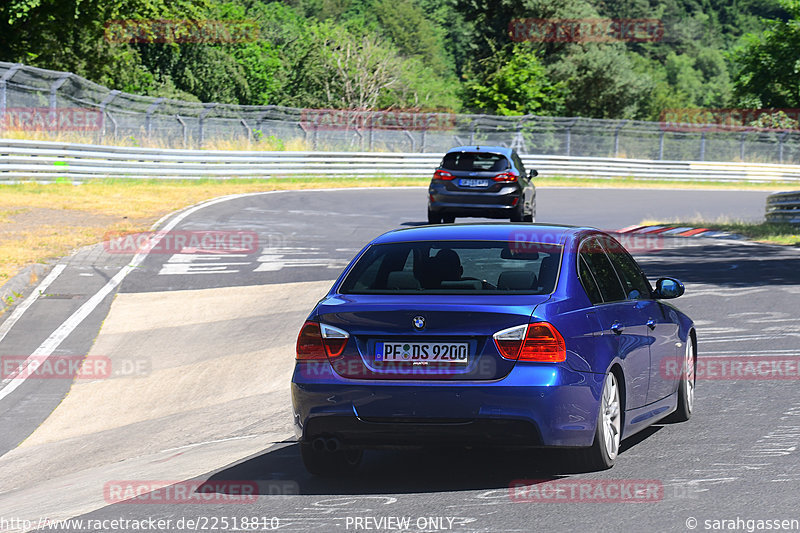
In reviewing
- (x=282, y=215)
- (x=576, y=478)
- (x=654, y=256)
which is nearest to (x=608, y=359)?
(x=576, y=478)

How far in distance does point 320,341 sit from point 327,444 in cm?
57

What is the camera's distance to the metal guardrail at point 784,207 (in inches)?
1037

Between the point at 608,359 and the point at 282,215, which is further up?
the point at 608,359

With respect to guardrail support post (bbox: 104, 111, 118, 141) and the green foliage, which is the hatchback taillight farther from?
the green foliage

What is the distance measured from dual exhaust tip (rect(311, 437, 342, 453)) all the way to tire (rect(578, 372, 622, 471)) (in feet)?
4.36

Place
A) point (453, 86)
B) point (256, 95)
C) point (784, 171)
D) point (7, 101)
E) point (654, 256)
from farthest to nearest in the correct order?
point (453, 86), point (256, 95), point (784, 171), point (7, 101), point (654, 256)

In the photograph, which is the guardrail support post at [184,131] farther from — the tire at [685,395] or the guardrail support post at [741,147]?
the tire at [685,395]

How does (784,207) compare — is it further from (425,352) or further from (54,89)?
(425,352)

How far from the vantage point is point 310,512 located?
19.3 feet

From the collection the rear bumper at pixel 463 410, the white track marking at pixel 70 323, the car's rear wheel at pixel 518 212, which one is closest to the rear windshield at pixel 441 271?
the rear bumper at pixel 463 410

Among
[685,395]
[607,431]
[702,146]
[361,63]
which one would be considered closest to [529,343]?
[607,431]

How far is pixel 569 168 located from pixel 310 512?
44834mm

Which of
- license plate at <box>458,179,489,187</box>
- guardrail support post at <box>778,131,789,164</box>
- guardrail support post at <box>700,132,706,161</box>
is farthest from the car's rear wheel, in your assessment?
guardrail support post at <box>778,131,789,164</box>

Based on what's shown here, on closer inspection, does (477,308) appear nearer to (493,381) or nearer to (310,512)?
(493,381)
